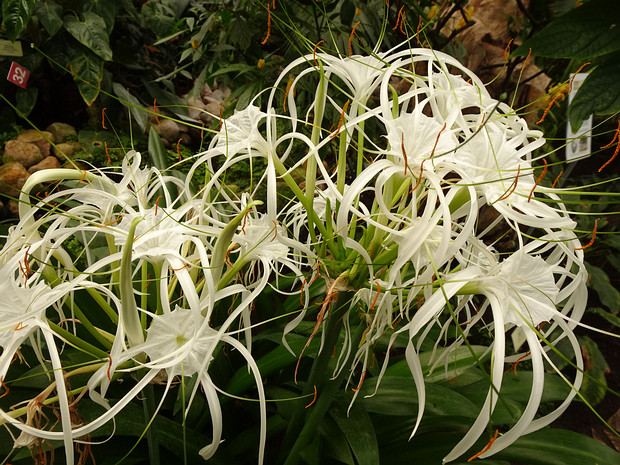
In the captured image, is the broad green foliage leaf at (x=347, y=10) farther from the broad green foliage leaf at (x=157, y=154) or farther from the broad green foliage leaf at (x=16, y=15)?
the broad green foliage leaf at (x=16, y=15)

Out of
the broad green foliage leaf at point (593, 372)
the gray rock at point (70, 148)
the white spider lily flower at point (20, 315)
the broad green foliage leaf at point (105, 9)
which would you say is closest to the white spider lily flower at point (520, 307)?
the white spider lily flower at point (20, 315)

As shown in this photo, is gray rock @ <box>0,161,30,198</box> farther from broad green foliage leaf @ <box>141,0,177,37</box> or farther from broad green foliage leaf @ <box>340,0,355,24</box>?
broad green foliage leaf @ <box>340,0,355,24</box>

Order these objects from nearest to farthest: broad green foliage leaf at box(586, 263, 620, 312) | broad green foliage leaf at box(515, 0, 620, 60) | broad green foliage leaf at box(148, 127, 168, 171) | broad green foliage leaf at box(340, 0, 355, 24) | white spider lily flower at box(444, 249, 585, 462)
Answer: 1. white spider lily flower at box(444, 249, 585, 462)
2. broad green foliage leaf at box(515, 0, 620, 60)
3. broad green foliage leaf at box(148, 127, 168, 171)
4. broad green foliage leaf at box(340, 0, 355, 24)
5. broad green foliage leaf at box(586, 263, 620, 312)

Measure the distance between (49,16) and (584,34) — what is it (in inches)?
89.0

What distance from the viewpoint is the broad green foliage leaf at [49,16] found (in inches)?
82.6

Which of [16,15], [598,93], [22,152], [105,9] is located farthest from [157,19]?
[598,93]

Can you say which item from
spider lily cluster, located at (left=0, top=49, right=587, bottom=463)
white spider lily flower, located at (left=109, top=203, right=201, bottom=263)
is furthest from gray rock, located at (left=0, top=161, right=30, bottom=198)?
white spider lily flower, located at (left=109, top=203, right=201, bottom=263)

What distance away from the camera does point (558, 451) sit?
0.88 meters

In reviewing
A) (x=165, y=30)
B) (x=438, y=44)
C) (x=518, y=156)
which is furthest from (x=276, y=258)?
(x=165, y=30)

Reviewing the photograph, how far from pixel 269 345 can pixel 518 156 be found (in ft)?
2.78

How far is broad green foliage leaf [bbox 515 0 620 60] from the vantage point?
77 centimetres

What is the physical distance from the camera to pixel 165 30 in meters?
2.79

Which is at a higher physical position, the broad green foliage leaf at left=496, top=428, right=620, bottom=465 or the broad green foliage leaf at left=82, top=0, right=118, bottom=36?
the broad green foliage leaf at left=82, top=0, right=118, bottom=36

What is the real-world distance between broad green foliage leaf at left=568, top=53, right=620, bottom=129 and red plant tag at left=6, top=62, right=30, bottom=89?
225cm
